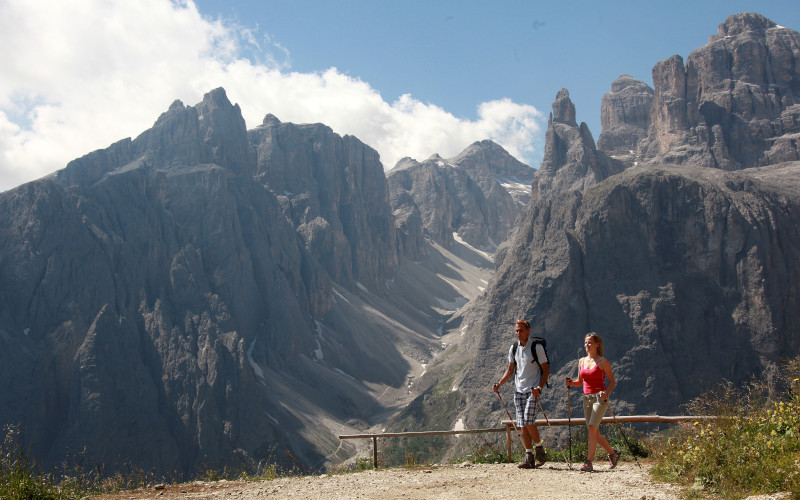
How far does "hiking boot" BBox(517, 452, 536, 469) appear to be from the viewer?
1383 cm

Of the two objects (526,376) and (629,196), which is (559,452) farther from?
(629,196)

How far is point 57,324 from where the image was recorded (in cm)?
10500

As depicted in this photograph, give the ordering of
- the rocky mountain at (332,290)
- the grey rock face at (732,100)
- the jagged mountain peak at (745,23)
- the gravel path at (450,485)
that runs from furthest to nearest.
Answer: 1. the jagged mountain peak at (745,23)
2. the grey rock face at (732,100)
3. the rocky mountain at (332,290)
4. the gravel path at (450,485)

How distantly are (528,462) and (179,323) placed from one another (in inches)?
4518

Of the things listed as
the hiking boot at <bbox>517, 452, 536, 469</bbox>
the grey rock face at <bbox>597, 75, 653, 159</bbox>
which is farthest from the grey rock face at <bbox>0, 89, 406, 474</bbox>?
the grey rock face at <bbox>597, 75, 653, 159</bbox>

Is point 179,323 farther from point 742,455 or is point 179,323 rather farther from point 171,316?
point 742,455

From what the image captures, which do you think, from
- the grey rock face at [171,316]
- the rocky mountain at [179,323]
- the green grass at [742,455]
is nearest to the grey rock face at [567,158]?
the rocky mountain at [179,323]

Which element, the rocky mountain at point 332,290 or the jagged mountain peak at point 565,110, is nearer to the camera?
the rocky mountain at point 332,290

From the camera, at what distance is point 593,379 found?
40.7ft

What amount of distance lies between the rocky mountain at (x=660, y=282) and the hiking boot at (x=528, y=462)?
50091mm

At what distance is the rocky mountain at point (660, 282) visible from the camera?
3049 inches

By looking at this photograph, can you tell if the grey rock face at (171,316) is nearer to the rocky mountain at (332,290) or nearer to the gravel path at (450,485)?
the rocky mountain at (332,290)

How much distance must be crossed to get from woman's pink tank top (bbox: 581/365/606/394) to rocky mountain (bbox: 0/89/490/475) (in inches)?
2849

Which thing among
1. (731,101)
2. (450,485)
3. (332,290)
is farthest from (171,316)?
(731,101)
